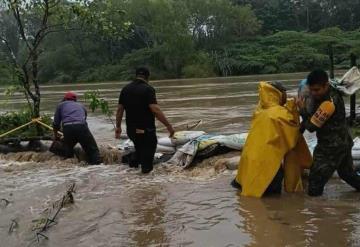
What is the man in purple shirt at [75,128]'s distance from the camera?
9.05 metres

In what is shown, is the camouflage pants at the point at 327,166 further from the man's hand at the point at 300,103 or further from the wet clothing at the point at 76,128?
the wet clothing at the point at 76,128

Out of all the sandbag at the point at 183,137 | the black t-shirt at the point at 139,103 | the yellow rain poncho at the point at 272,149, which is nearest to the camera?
the yellow rain poncho at the point at 272,149

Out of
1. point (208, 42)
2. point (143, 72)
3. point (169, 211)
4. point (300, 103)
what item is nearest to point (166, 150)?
point (143, 72)

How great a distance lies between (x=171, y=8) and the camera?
66.3m

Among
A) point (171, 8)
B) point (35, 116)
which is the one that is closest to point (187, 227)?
point (35, 116)

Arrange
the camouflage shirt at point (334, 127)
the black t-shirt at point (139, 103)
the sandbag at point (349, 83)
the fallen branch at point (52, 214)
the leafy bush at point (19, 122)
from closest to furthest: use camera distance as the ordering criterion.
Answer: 1. the fallen branch at point (52, 214)
2. the camouflage shirt at point (334, 127)
3. the sandbag at point (349, 83)
4. the black t-shirt at point (139, 103)
5. the leafy bush at point (19, 122)

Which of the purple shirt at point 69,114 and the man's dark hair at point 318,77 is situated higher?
the man's dark hair at point 318,77

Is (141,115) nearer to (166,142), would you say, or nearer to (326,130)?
(166,142)

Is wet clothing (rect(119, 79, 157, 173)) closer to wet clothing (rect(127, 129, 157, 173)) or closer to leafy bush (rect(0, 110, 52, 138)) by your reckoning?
wet clothing (rect(127, 129, 157, 173))

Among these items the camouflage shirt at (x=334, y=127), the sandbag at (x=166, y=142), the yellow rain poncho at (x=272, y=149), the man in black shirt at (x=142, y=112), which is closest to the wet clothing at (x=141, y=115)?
the man in black shirt at (x=142, y=112)

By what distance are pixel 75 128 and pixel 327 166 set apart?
465 cm

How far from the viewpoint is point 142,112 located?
7.67 meters

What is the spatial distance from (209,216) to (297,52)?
56.3 meters

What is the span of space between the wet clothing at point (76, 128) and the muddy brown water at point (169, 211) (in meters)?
0.63
